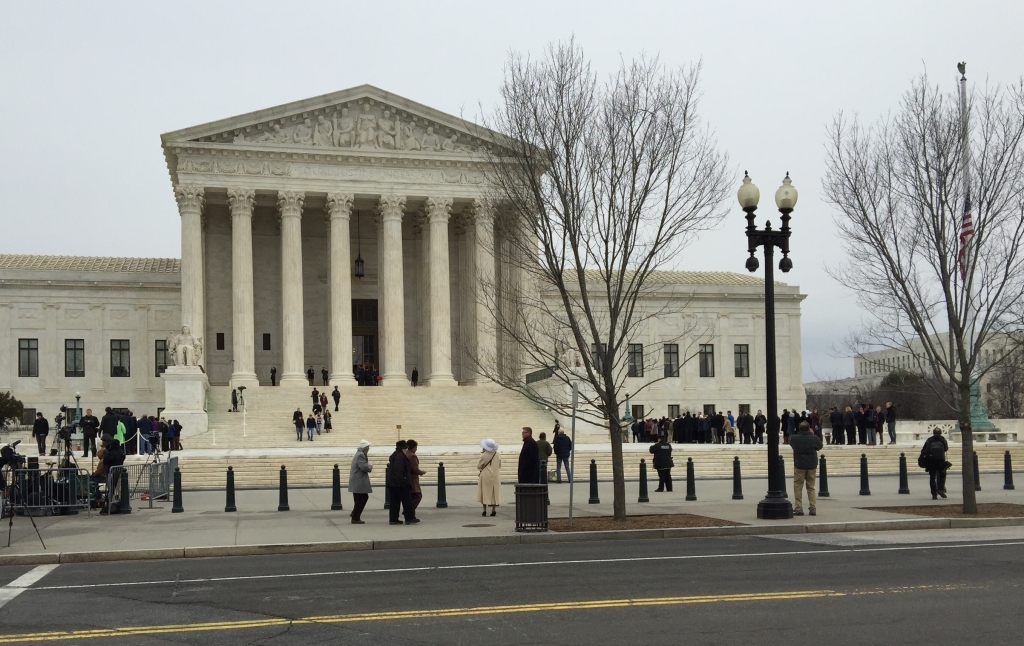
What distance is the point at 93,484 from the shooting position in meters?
23.4

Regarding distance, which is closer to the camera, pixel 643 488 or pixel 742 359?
pixel 643 488

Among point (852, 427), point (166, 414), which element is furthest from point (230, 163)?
point (852, 427)

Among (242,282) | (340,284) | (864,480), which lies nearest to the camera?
(864,480)

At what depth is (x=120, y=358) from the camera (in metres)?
61.4

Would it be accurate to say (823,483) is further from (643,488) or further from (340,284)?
(340,284)

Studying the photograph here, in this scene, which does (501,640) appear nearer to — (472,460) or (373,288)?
(472,460)

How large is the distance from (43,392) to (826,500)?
47979 millimetres

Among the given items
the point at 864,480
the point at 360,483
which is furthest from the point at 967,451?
the point at 360,483

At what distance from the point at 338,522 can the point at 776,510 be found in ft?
26.9

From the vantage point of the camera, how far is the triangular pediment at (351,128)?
177 ft

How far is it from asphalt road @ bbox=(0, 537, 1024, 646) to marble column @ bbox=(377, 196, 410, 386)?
3959 cm

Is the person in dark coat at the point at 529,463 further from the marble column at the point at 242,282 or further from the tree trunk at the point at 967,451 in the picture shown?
the marble column at the point at 242,282

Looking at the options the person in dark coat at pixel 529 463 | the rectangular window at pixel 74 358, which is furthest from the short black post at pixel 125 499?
the rectangular window at pixel 74 358

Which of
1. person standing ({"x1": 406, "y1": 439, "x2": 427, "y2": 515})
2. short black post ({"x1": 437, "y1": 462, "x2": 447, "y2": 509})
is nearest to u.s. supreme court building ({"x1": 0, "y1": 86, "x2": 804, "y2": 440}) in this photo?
short black post ({"x1": 437, "y1": 462, "x2": 447, "y2": 509})
